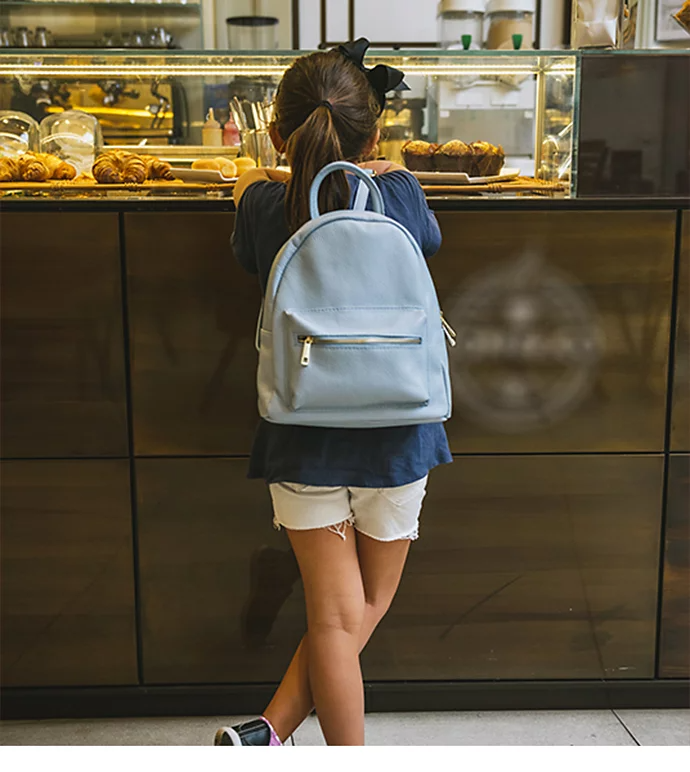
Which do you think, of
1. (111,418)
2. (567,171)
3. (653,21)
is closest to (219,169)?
(111,418)

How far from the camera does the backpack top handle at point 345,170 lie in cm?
150

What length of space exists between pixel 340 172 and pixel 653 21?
421 centimetres

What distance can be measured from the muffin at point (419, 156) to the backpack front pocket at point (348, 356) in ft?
2.75

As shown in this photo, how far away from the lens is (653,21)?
4.98 meters

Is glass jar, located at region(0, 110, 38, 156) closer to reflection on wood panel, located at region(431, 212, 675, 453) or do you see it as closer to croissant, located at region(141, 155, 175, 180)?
croissant, located at region(141, 155, 175, 180)

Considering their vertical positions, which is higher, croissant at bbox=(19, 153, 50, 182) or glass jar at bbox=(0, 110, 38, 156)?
glass jar at bbox=(0, 110, 38, 156)

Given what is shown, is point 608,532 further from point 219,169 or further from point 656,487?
point 219,169

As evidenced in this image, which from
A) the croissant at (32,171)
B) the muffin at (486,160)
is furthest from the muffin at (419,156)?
the croissant at (32,171)

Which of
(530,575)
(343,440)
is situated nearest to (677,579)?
(530,575)

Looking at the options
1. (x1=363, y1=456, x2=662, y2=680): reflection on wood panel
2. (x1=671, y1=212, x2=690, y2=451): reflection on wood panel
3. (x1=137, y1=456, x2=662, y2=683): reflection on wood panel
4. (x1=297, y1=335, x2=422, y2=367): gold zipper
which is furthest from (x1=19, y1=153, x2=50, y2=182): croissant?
(x1=671, y1=212, x2=690, y2=451): reflection on wood panel

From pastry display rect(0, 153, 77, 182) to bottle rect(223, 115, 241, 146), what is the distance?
0.48 m

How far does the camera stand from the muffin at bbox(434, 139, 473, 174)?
2256 mm

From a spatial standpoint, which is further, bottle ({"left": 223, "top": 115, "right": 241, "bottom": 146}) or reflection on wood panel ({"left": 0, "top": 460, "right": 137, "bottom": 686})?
bottle ({"left": 223, "top": 115, "right": 241, "bottom": 146})

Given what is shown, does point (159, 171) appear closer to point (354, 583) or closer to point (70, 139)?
point (70, 139)
